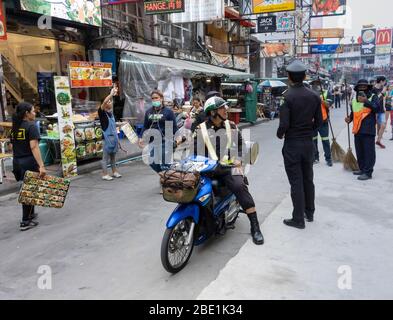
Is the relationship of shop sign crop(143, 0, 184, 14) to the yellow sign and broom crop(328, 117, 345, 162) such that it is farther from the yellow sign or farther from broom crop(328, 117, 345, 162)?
broom crop(328, 117, 345, 162)

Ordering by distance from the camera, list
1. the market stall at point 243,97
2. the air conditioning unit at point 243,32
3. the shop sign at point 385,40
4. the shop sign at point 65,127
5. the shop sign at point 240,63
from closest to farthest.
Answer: the shop sign at point 65,127 → the market stall at point 243,97 → the shop sign at point 240,63 → the air conditioning unit at point 243,32 → the shop sign at point 385,40

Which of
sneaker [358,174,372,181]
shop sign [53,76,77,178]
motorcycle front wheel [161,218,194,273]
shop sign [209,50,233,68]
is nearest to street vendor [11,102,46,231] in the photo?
motorcycle front wheel [161,218,194,273]

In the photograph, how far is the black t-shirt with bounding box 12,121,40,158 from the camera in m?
5.09

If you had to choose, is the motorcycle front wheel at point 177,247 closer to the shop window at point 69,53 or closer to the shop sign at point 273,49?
the shop window at point 69,53

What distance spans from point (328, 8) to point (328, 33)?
702 cm

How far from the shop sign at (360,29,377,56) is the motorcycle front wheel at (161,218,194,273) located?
76560 millimetres

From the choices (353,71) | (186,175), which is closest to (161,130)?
(186,175)

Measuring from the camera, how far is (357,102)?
7.57 m

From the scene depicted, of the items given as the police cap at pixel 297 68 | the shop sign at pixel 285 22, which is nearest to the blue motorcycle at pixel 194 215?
the police cap at pixel 297 68

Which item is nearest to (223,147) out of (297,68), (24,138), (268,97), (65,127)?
(297,68)

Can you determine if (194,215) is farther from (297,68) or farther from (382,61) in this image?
(382,61)

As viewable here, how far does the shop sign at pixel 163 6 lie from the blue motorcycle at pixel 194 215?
8863mm

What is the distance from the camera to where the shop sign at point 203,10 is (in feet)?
46.7

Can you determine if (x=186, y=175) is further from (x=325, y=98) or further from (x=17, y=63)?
(x=17, y=63)
